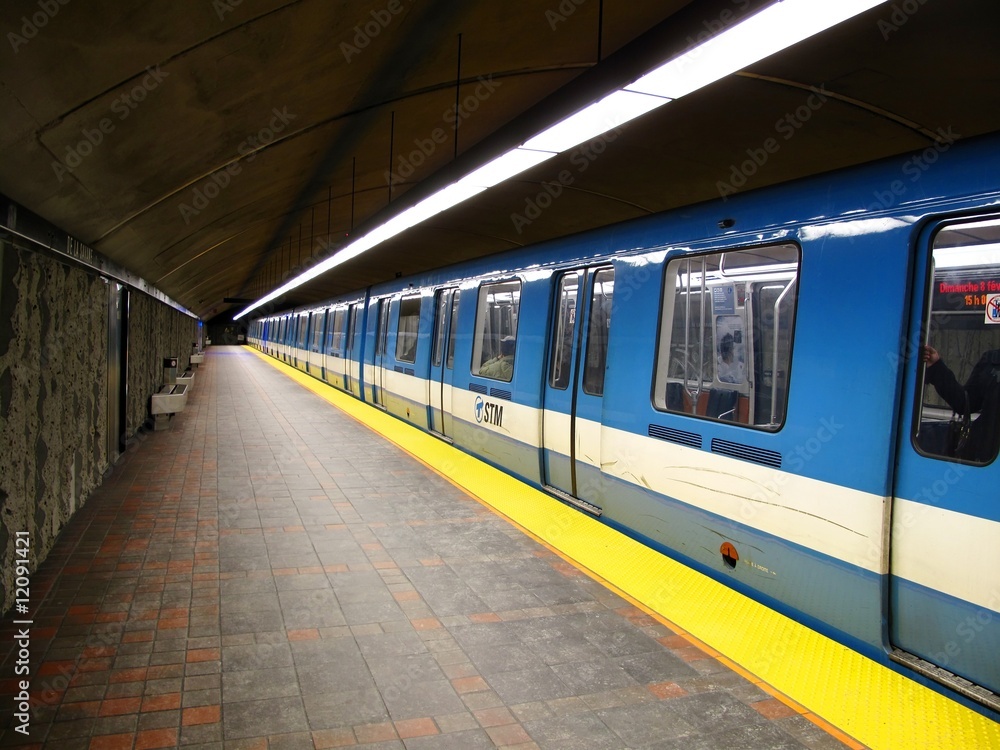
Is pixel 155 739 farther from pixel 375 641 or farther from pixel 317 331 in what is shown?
pixel 317 331

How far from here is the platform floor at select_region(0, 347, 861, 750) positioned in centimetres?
276

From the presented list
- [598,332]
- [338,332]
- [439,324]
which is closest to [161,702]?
[598,332]

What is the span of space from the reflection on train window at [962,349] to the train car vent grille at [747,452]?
0.79 metres

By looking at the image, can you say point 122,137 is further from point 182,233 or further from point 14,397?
point 182,233

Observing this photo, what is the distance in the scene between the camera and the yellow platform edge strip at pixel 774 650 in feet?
8.89

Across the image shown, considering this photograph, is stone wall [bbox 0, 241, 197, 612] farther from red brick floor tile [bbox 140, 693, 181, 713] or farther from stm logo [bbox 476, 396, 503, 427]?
stm logo [bbox 476, 396, 503, 427]

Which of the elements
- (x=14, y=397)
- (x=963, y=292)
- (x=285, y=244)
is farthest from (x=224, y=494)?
(x=285, y=244)

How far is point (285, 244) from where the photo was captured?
13891mm

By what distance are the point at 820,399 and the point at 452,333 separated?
240 inches

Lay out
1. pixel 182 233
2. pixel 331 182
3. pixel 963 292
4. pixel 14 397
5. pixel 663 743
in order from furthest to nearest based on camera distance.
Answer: pixel 182 233
pixel 331 182
pixel 14 397
pixel 963 292
pixel 663 743

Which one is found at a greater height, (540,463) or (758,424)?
(758,424)

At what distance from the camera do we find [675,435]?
4.52 m

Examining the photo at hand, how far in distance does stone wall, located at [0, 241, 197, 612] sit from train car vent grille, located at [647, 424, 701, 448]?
12.6ft

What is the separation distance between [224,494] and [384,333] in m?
6.65
